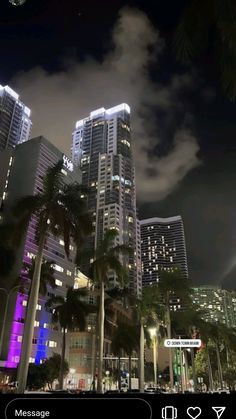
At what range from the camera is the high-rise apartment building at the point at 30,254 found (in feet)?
365

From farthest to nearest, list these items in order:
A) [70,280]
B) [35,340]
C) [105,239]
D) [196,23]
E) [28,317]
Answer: [70,280]
[35,340]
[105,239]
[28,317]
[196,23]

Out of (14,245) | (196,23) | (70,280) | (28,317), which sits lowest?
(28,317)

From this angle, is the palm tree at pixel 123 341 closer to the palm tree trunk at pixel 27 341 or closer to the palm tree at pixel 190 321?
the palm tree at pixel 190 321

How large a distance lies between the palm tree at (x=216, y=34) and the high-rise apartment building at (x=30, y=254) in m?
100

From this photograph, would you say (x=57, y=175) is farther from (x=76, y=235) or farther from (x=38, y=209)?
(x=76, y=235)

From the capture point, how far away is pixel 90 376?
11550 cm
